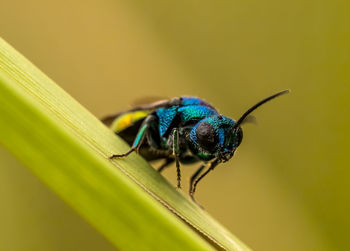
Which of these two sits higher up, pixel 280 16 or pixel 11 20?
pixel 11 20

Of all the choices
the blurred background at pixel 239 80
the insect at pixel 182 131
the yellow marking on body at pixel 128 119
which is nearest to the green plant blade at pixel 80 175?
the insect at pixel 182 131

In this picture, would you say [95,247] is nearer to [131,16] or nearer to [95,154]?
[131,16]

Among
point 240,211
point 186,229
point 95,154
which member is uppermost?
point 95,154

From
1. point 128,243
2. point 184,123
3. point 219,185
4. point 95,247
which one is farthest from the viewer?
point 219,185

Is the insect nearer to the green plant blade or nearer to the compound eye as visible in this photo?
the compound eye

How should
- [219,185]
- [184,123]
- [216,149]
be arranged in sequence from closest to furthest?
[216,149] → [184,123] → [219,185]

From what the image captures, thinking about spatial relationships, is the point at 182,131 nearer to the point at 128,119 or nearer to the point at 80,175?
the point at 128,119

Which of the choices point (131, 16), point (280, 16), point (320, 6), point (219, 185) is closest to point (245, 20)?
point (280, 16)

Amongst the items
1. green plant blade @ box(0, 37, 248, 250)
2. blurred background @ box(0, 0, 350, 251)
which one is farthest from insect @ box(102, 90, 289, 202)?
blurred background @ box(0, 0, 350, 251)
